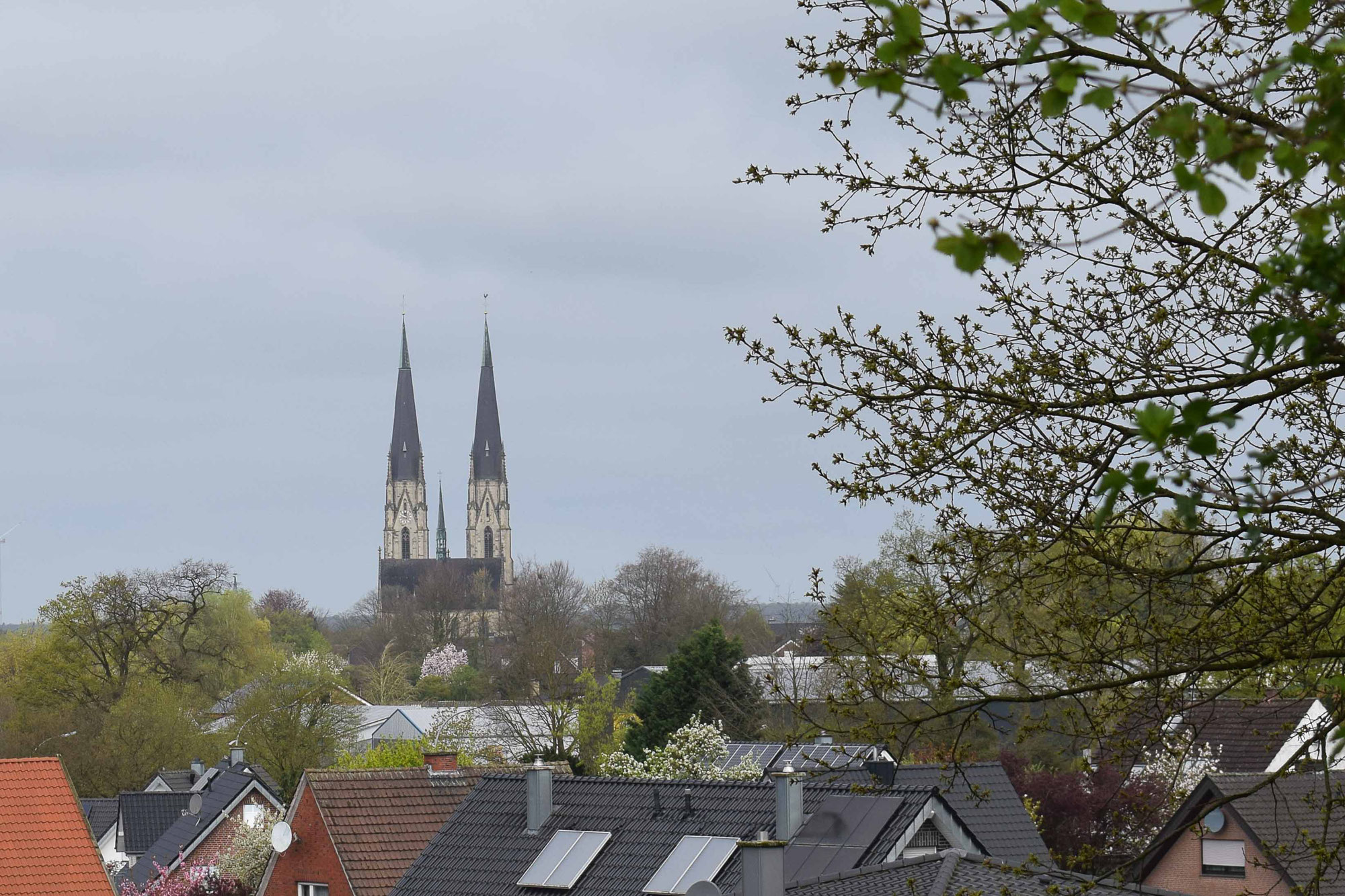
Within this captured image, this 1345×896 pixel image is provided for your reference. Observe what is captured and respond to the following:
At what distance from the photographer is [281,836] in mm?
24453

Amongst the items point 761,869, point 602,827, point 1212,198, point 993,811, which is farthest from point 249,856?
point 1212,198

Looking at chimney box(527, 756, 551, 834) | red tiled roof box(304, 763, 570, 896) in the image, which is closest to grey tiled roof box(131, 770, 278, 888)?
red tiled roof box(304, 763, 570, 896)

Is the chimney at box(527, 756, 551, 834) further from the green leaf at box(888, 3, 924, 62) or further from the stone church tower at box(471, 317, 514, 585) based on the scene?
the stone church tower at box(471, 317, 514, 585)

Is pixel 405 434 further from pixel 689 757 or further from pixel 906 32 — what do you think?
pixel 906 32

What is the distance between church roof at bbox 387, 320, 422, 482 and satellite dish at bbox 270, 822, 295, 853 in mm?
148969

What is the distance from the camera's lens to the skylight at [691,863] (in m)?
18.8

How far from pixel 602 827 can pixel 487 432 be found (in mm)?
153105

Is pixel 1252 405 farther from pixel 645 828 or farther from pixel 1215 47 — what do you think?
pixel 645 828

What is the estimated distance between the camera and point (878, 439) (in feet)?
22.6

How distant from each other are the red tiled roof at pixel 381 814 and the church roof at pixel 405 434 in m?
148

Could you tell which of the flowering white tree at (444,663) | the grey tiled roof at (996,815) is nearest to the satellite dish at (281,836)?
the grey tiled roof at (996,815)

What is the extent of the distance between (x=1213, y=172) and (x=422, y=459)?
568 feet

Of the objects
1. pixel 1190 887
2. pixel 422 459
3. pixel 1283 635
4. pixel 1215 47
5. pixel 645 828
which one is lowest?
pixel 1190 887

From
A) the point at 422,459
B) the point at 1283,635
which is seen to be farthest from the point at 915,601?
the point at 422,459
